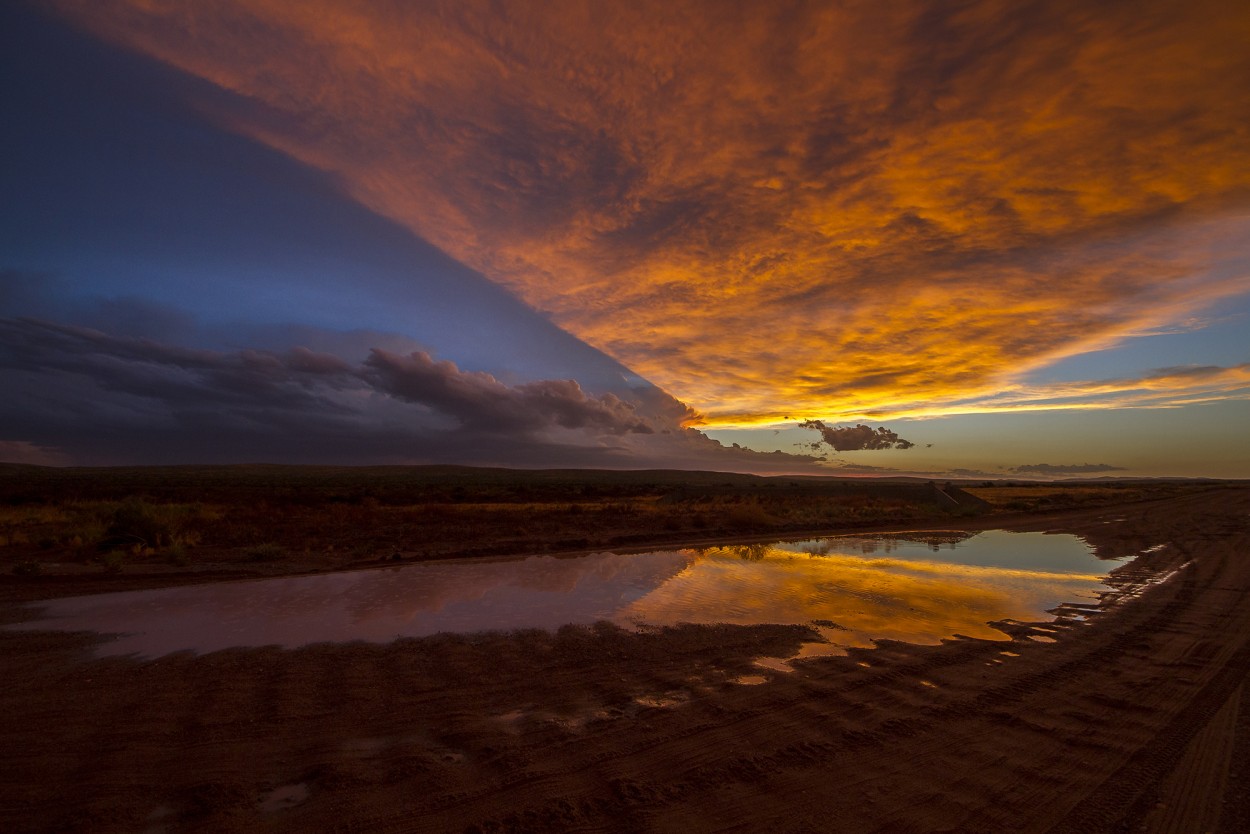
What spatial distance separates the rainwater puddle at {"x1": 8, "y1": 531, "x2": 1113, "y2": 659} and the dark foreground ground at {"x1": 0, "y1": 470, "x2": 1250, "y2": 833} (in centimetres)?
85

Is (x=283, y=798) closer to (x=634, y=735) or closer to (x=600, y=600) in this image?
(x=634, y=735)

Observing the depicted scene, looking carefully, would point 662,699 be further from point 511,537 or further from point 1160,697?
point 511,537

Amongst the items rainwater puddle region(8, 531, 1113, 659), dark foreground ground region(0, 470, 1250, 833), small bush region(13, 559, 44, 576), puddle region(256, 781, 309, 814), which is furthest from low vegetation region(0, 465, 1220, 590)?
puddle region(256, 781, 309, 814)

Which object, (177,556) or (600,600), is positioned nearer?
(600,600)

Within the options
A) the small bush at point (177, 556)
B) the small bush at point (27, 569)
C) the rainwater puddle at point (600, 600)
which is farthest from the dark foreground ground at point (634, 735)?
the small bush at point (177, 556)

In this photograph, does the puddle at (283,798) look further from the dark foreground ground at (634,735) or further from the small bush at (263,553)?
the small bush at (263,553)

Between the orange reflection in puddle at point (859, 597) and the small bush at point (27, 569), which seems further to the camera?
the small bush at point (27, 569)

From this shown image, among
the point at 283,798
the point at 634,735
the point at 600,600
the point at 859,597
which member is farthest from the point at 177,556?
the point at 859,597

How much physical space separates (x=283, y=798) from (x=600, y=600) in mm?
7679

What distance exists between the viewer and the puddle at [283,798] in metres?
4.29

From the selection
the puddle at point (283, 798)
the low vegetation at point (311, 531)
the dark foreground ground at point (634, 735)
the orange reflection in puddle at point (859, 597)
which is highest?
the low vegetation at point (311, 531)

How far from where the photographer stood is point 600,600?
1173 cm

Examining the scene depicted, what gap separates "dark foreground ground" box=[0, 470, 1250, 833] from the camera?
423cm

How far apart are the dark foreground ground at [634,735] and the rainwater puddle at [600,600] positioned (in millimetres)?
853
